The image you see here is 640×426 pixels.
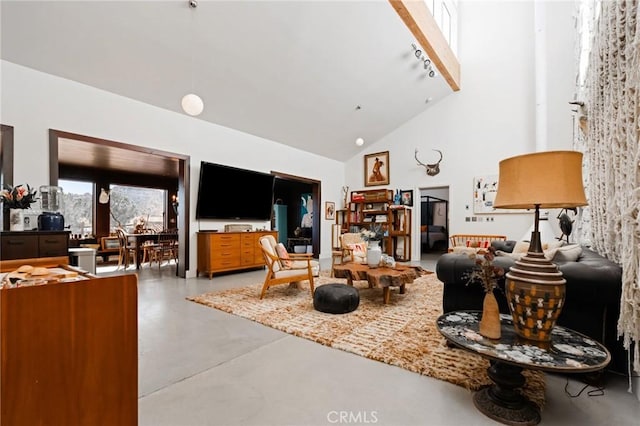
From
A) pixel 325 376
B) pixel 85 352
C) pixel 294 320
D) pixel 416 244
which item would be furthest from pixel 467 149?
pixel 85 352

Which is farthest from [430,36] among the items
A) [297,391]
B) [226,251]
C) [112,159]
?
[112,159]

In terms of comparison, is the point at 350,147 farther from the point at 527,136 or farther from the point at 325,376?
the point at 325,376

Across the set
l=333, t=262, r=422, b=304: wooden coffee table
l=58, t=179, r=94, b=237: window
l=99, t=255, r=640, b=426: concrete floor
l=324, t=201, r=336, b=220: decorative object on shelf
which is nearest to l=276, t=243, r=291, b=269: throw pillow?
l=333, t=262, r=422, b=304: wooden coffee table

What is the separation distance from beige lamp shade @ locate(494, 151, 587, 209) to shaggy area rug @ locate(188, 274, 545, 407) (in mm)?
1115

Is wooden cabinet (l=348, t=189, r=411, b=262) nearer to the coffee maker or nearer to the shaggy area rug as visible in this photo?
the shaggy area rug

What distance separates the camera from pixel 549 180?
1.56 meters

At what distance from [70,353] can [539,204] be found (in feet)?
7.27

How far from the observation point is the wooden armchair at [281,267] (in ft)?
12.7

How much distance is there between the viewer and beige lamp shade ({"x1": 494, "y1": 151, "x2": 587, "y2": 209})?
1.55 meters

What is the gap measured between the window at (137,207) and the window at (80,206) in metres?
0.50

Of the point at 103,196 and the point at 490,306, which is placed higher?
the point at 103,196

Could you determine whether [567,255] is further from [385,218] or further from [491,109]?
[385,218]

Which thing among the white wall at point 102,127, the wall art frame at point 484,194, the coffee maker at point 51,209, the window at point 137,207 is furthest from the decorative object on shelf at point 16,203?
the wall art frame at point 484,194

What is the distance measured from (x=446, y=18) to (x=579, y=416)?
7489mm
